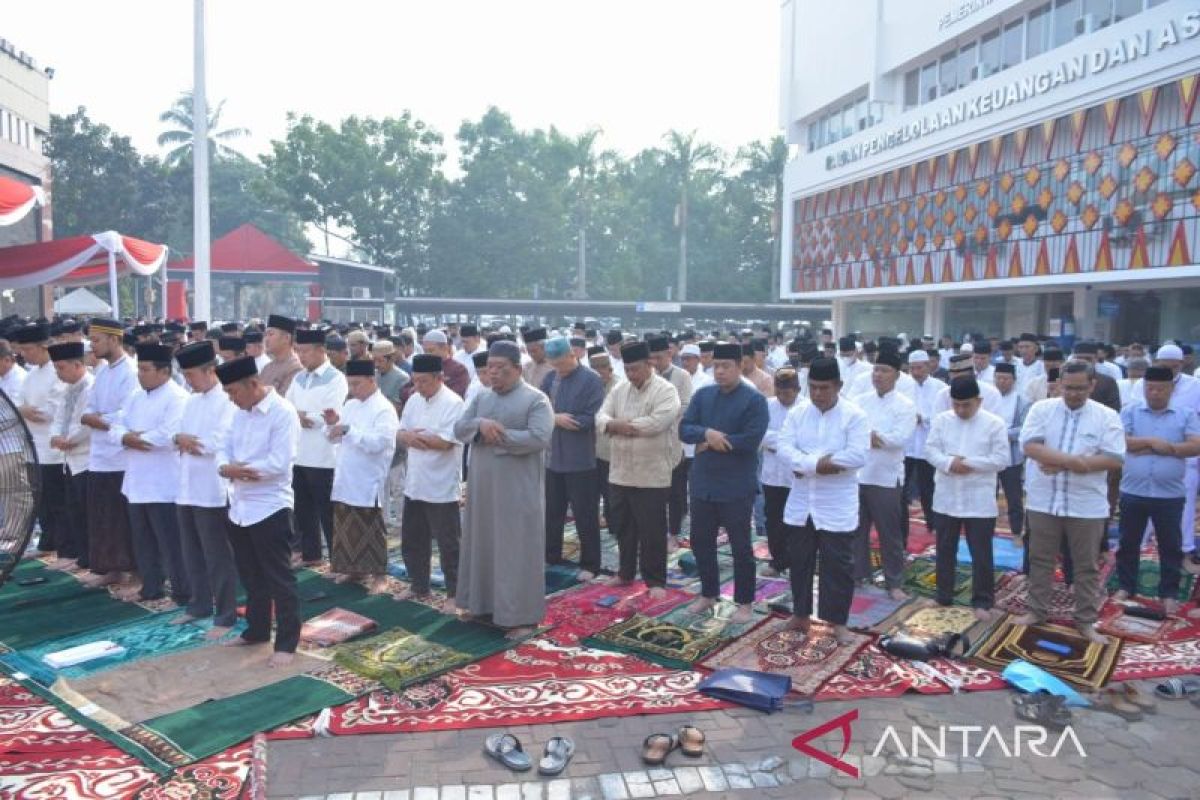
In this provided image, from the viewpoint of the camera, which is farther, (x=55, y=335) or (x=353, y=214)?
(x=353, y=214)

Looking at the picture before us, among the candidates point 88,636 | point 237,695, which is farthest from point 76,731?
point 88,636

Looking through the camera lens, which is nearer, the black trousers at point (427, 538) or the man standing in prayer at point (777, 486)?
the black trousers at point (427, 538)

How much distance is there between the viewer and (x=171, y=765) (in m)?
3.98

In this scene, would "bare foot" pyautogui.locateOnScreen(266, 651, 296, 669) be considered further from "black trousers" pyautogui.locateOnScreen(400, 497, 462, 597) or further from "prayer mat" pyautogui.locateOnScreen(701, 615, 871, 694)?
"prayer mat" pyautogui.locateOnScreen(701, 615, 871, 694)

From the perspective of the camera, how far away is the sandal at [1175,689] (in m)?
4.79

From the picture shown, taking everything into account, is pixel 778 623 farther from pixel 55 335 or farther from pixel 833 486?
pixel 55 335

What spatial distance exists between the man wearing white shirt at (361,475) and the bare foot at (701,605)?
222cm

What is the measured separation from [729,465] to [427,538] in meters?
2.18

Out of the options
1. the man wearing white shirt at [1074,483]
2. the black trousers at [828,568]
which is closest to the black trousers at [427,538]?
the black trousers at [828,568]

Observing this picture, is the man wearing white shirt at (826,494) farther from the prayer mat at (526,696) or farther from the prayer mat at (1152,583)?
the prayer mat at (1152,583)

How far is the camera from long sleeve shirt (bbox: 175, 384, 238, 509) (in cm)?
548

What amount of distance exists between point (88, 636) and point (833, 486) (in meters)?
4.64

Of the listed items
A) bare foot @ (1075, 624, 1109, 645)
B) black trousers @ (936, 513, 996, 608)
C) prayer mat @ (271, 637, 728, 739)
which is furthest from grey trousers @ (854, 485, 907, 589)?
prayer mat @ (271, 637, 728, 739)

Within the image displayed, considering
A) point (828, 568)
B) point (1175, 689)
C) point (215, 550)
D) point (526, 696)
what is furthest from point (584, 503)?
point (1175, 689)
